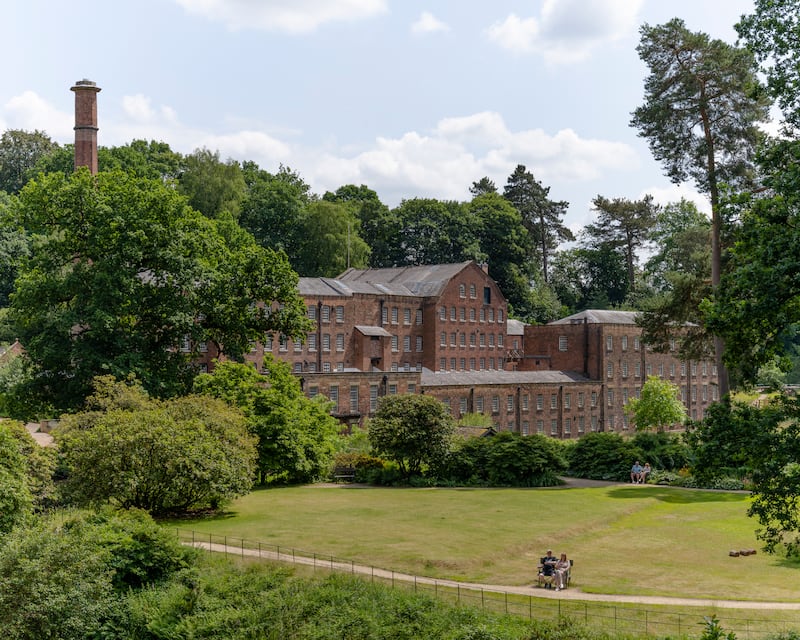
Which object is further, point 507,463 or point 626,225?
point 626,225

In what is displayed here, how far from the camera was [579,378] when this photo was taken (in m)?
85.4

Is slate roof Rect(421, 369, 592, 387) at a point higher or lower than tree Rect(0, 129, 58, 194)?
lower

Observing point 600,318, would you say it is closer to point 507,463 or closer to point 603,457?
point 603,457

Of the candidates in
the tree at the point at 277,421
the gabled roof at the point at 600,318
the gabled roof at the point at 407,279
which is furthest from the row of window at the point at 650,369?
the tree at the point at 277,421

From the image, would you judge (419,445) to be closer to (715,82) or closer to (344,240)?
(715,82)

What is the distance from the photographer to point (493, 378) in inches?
3068

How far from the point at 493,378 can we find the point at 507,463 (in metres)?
26.9

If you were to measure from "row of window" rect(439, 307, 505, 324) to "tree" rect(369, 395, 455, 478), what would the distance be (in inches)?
1352

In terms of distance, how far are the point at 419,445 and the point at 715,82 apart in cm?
2362

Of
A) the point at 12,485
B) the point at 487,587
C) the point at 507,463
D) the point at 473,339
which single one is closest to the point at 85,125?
A: the point at 507,463

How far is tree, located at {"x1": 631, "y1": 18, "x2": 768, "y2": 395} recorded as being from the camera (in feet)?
159

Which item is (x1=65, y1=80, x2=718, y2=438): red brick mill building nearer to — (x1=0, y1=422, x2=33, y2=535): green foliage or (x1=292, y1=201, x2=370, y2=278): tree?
(x1=292, y1=201, x2=370, y2=278): tree

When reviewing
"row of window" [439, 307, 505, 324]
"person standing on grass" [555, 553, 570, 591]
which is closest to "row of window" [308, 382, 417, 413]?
"row of window" [439, 307, 505, 324]

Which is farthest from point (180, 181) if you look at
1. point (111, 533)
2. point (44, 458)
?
point (111, 533)
